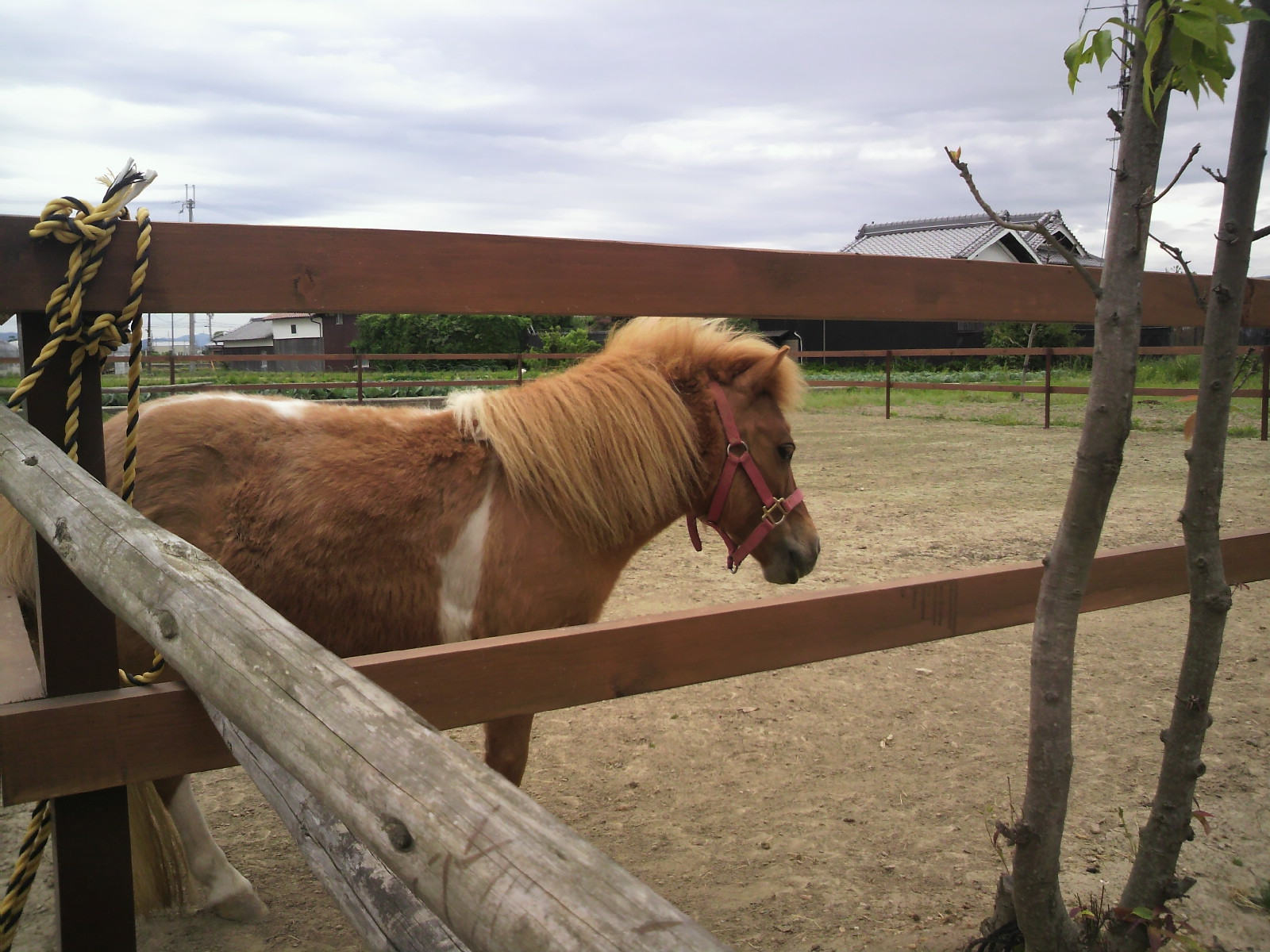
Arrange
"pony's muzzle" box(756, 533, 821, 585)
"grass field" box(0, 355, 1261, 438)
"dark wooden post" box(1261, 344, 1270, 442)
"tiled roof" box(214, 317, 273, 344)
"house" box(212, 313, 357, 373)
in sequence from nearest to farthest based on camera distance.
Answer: "pony's muzzle" box(756, 533, 821, 585) → "dark wooden post" box(1261, 344, 1270, 442) → "grass field" box(0, 355, 1261, 438) → "house" box(212, 313, 357, 373) → "tiled roof" box(214, 317, 273, 344)

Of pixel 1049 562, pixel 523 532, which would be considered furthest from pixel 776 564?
pixel 1049 562

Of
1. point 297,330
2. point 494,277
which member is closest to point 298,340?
point 297,330

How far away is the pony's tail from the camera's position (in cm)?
222

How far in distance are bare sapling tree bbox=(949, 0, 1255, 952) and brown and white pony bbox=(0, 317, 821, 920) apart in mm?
922

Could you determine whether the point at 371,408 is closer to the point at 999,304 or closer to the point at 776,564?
the point at 776,564

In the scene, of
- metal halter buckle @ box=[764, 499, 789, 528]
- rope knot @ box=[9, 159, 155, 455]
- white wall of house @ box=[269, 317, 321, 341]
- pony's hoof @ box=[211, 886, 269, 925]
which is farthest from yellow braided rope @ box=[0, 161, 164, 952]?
white wall of house @ box=[269, 317, 321, 341]

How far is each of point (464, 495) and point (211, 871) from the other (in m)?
1.32

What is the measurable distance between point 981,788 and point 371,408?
2.39 metres

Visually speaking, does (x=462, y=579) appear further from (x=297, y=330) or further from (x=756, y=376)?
(x=297, y=330)

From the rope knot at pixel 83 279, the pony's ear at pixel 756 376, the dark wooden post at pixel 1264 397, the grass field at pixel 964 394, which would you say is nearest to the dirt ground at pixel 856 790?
the pony's ear at pixel 756 376

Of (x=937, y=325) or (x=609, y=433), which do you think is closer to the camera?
(x=609, y=433)

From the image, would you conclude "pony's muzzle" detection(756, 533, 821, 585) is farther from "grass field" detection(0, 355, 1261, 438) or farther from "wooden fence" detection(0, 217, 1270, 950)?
"grass field" detection(0, 355, 1261, 438)

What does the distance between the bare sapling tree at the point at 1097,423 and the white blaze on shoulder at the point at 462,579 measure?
1281 millimetres

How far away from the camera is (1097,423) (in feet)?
4.97
